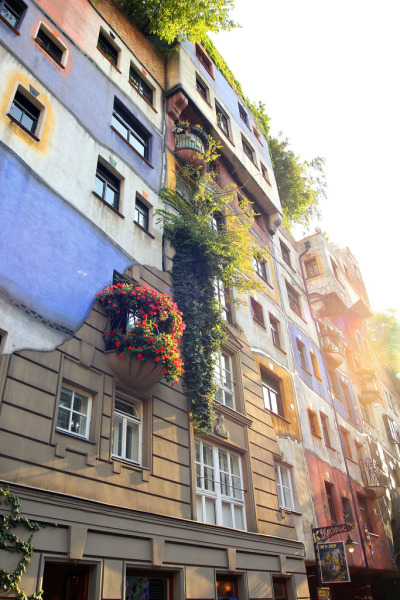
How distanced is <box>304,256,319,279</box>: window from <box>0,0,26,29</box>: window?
69.3 ft

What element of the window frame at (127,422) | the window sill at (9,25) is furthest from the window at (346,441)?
the window sill at (9,25)

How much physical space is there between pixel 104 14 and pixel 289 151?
52.1 ft

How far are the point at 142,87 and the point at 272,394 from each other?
11.8 m

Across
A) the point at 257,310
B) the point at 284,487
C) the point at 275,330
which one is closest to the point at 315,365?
the point at 275,330

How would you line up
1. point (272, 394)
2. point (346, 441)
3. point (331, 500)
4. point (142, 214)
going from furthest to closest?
1. point (346, 441)
2. point (331, 500)
3. point (272, 394)
4. point (142, 214)

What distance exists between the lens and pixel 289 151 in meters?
29.2

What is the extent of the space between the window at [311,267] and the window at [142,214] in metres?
17.4

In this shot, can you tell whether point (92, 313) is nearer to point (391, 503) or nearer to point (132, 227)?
point (132, 227)

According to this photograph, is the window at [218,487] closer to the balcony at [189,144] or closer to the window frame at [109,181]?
the window frame at [109,181]

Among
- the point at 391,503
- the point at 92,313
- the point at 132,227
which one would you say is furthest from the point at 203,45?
the point at 391,503

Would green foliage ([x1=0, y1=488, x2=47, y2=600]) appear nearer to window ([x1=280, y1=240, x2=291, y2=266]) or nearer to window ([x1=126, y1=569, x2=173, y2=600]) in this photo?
window ([x1=126, y1=569, x2=173, y2=600])

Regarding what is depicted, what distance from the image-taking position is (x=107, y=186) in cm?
1277

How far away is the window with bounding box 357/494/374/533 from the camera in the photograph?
22.1 m

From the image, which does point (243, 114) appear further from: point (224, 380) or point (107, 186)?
point (224, 380)
